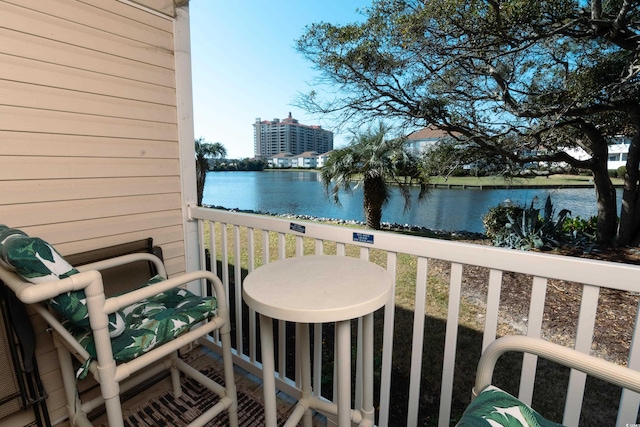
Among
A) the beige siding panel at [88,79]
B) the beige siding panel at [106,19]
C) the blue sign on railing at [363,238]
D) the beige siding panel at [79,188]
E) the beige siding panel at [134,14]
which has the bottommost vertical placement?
the blue sign on railing at [363,238]

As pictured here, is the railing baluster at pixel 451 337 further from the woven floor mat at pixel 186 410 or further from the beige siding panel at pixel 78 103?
the beige siding panel at pixel 78 103

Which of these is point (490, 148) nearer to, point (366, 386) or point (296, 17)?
point (296, 17)

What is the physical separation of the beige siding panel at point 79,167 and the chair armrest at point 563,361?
6.55 feet

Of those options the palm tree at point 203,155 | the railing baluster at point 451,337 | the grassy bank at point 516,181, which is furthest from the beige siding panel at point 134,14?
the grassy bank at point 516,181

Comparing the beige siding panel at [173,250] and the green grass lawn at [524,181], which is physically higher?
the green grass lawn at [524,181]

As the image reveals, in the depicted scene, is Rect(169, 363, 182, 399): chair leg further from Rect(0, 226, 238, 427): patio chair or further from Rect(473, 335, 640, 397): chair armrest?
Rect(473, 335, 640, 397): chair armrest

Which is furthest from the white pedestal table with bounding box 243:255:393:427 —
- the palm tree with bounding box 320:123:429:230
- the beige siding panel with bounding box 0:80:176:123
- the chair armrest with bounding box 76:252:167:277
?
the palm tree with bounding box 320:123:429:230

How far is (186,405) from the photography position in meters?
1.79

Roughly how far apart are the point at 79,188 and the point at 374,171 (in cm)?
583

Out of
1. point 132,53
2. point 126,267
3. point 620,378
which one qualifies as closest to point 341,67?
point 132,53

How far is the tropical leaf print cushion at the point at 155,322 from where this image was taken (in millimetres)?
1104

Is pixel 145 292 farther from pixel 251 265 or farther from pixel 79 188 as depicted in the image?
pixel 79 188

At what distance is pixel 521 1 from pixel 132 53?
6124 millimetres

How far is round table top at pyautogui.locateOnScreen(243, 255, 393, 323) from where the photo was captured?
89 centimetres
